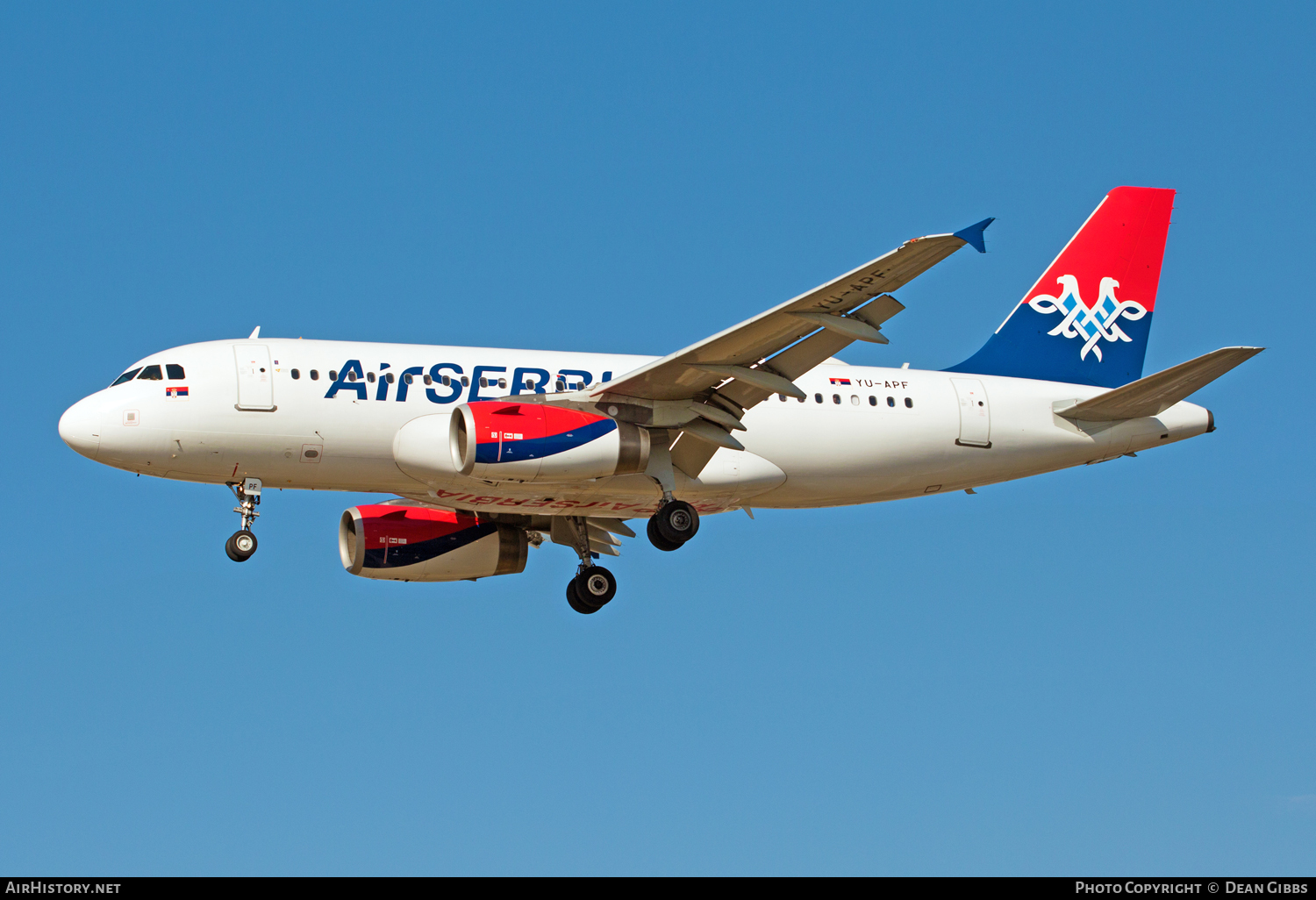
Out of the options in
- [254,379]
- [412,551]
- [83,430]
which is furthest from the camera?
[412,551]

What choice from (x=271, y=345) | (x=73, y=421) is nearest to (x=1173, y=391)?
(x=271, y=345)

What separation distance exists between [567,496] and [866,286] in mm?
7007

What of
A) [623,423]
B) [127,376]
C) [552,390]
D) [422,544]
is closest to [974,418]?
[623,423]

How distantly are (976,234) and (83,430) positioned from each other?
49.0 ft

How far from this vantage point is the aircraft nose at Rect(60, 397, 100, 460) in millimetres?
27734

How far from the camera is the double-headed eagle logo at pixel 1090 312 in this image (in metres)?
33.8

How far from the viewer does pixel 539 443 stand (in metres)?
27.6

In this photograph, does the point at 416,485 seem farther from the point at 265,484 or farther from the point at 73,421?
the point at 73,421

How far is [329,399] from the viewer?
28172 millimetres

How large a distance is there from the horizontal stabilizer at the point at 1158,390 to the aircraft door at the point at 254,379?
14.7m

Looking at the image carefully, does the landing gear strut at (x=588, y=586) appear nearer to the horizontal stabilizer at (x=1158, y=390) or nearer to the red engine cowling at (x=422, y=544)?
the red engine cowling at (x=422, y=544)

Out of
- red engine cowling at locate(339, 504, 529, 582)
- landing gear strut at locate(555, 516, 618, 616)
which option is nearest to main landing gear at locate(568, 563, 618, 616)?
landing gear strut at locate(555, 516, 618, 616)

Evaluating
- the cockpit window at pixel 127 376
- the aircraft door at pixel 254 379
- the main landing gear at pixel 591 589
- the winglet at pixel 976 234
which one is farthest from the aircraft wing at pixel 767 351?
the cockpit window at pixel 127 376

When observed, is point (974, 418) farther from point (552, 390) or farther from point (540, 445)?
point (540, 445)
